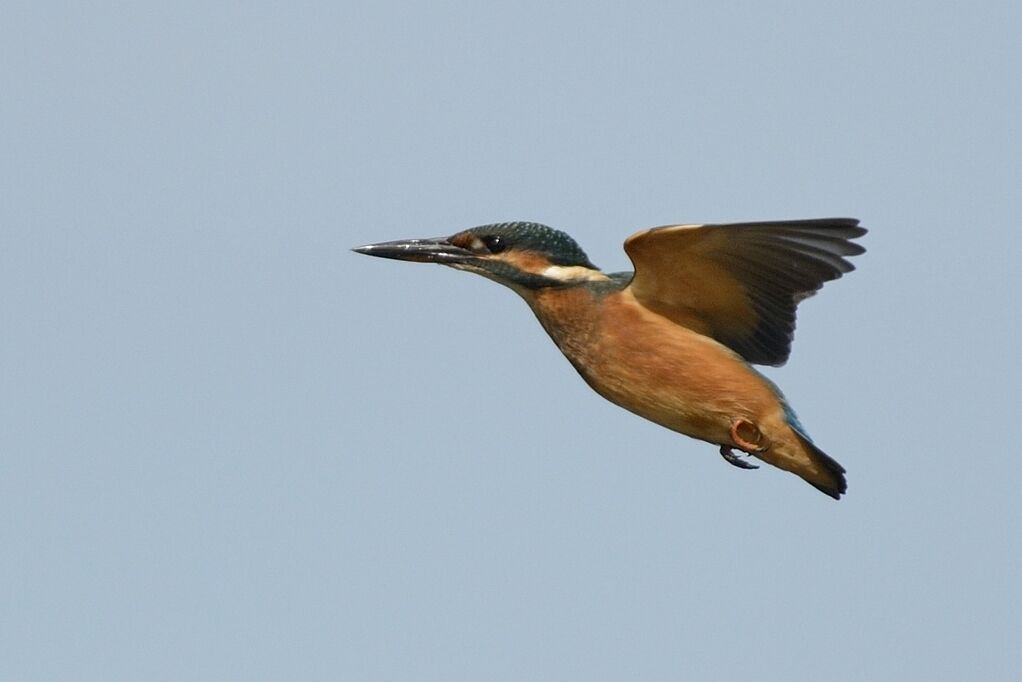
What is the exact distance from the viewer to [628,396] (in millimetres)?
9461

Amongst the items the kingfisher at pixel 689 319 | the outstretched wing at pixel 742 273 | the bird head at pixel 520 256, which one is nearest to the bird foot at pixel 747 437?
the kingfisher at pixel 689 319

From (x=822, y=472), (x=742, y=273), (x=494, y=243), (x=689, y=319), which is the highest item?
(x=494, y=243)

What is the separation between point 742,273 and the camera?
9.41m

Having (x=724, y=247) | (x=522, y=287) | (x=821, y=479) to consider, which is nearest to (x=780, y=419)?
(x=821, y=479)

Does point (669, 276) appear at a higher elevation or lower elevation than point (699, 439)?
higher

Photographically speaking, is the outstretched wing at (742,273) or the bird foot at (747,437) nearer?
the outstretched wing at (742,273)

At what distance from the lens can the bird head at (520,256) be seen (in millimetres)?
9773

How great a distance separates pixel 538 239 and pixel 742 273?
1220mm

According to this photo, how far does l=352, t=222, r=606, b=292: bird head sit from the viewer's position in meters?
9.77

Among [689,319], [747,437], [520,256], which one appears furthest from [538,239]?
[747,437]

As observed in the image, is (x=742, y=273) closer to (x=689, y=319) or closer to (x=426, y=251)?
(x=689, y=319)

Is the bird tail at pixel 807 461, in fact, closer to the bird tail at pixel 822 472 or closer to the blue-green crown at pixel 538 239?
the bird tail at pixel 822 472

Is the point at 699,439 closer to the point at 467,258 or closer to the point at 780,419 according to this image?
A: the point at 780,419

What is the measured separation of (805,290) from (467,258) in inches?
77.9
